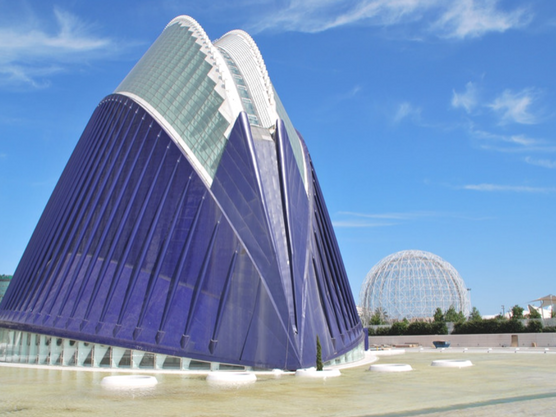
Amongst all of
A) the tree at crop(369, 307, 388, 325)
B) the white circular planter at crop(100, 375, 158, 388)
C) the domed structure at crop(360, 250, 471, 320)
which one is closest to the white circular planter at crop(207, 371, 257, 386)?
the white circular planter at crop(100, 375, 158, 388)

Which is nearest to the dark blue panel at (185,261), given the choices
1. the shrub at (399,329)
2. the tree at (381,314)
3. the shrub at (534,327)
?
the shrub at (534,327)

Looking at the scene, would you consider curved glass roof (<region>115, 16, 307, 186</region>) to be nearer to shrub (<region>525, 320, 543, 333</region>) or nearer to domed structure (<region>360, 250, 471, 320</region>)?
shrub (<region>525, 320, 543, 333</region>)

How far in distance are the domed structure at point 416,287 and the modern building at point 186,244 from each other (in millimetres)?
56722

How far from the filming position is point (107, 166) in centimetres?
3747

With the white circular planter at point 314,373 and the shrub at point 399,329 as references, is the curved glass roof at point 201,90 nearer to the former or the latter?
the white circular planter at point 314,373

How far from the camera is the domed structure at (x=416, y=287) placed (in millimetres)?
95062

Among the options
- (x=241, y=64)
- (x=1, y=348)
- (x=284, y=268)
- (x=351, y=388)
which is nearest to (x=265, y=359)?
(x=284, y=268)

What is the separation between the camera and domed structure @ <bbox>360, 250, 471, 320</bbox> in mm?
95062

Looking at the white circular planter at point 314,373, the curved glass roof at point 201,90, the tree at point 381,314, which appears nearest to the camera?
the white circular planter at point 314,373

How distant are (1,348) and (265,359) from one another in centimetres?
2050

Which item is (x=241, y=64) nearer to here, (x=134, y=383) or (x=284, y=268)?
(x=284, y=268)

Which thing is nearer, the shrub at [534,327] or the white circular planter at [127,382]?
the white circular planter at [127,382]

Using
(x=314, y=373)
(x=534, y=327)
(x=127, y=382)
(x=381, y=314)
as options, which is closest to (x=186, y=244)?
(x=314, y=373)

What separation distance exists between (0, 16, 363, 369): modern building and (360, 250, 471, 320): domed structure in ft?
186
